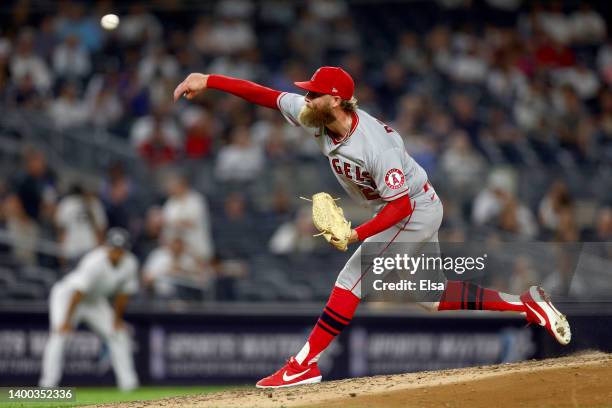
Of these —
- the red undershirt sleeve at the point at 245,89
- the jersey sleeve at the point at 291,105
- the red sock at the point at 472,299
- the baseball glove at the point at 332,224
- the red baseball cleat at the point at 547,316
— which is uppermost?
the red undershirt sleeve at the point at 245,89

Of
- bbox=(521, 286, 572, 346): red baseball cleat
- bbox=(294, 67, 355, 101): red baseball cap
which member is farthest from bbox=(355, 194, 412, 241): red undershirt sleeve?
bbox=(521, 286, 572, 346): red baseball cleat

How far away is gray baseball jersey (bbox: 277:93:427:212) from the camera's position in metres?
6.33

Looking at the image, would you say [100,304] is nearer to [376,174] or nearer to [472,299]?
[472,299]

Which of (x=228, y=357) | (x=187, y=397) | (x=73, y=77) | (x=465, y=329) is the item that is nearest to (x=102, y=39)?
(x=73, y=77)

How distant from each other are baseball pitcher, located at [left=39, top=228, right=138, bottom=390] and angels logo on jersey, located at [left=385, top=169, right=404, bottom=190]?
20.1ft

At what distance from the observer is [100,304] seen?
12.1m

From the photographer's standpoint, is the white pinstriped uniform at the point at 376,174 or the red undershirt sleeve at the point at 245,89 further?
the red undershirt sleeve at the point at 245,89

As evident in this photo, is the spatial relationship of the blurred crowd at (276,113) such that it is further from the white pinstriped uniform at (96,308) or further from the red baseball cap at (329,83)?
the red baseball cap at (329,83)

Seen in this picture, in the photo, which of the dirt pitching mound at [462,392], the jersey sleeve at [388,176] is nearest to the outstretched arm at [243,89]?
the jersey sleeve at [388,176]

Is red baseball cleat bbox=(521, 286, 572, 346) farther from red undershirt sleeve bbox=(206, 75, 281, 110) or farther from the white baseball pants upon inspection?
the white baseball pants

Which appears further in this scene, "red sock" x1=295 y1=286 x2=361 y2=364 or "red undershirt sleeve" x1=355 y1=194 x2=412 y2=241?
"red sock" x1=295 y1=286 x2=361 y2=364

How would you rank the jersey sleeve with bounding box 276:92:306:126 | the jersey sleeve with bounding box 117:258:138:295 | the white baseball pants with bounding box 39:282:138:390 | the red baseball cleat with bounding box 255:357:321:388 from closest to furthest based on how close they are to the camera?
the jersey sleeve with bounding box 276:92:306:126, the red baseball cleat with bounding box 255:357:321:388, the white baseball pants with bounding box 39:282:138:390, the jersey sleeve with bounding box 117:258:138:295

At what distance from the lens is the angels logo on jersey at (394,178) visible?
6312 mm

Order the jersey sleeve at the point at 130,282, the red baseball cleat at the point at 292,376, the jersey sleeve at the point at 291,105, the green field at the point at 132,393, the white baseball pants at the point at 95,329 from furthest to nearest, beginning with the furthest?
the jersey sleeve at the point at 130,282 → the white baseball pants at the point at 95,329 → the green field at the point at 132,393 → the red baseball cleat at the point at 292,376 → the jersey sleeve at the point at 291,105
